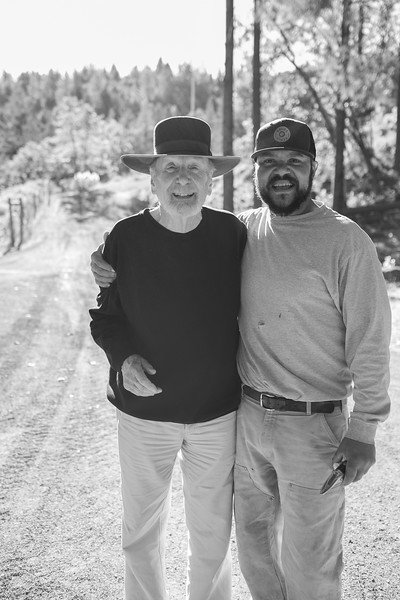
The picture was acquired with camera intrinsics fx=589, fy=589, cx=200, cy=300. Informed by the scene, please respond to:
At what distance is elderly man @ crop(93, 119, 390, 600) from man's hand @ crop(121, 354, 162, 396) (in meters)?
0.45

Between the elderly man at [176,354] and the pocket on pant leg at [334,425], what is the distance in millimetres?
434

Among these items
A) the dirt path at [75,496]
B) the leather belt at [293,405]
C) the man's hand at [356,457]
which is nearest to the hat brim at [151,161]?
the leather belt at [293,405]

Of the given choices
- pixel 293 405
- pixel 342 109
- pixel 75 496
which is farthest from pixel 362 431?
pixel 342 109

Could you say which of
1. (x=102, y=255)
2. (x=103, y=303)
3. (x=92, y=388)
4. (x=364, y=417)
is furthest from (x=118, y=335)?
(x=92, y=388)

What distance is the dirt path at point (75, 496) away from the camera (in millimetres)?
3209

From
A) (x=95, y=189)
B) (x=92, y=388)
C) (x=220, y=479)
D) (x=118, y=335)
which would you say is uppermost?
(x=118, y=335)

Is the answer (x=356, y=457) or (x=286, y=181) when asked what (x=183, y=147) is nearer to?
(x=286, y=181)

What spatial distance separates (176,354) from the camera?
2.66 meters

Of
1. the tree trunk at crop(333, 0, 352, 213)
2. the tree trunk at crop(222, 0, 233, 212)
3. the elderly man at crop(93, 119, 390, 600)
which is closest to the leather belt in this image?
the elderly man at crop(93, 119, 390, 600)

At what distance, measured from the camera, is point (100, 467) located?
180 inches

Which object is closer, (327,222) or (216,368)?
(327,222)

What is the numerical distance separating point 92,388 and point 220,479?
12.8ft

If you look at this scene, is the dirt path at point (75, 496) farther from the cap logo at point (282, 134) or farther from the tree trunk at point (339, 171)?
the tree trunk at point (339, 171)

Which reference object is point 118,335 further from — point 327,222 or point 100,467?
point 100,467
